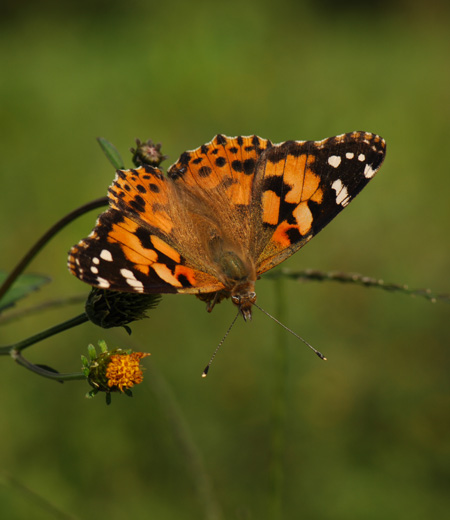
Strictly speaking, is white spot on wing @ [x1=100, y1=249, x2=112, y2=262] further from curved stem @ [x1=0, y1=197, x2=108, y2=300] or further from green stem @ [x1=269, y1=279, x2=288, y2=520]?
green stem @ [x1=269, y1=279, x2=288, y2=520]

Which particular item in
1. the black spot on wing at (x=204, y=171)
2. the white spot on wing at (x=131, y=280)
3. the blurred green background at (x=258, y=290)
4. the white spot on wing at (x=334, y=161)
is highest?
the black spot on wing at (x=204, y=171)

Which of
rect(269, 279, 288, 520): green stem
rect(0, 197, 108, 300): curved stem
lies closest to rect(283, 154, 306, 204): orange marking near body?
Answer: rect(269, 279, 288, 520): green stem

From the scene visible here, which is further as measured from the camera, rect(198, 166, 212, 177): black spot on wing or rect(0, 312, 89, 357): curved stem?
rect(198, 166, 212, 177): black spot on wing

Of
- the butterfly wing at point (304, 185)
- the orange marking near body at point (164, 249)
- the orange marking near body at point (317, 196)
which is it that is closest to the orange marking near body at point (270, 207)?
the butterfly wing at point (304, 185)

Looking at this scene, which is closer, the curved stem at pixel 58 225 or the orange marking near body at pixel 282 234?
the curved stem at pixel 58 225

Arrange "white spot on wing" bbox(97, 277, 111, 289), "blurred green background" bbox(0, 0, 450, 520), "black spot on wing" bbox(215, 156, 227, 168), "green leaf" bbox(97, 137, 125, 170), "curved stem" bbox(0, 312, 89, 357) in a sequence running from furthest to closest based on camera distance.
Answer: "blurred green background" bbox(0, 0, 450, 520) < "black spot on wing" bbox(215, 156, 227, 168) < "green leaf" bbox(97, 137, 125, 170) < "curved stem" bbox(0, 312, 89, 357) < "white spot on wing" bbox(97, 277, 111, 289)

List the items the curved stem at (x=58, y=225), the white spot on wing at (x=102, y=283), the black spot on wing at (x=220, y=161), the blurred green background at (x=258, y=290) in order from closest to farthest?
the white spot on wing at (x=102, y=283) < the curved stem at (x=58, y=225) < the black spot on wing at (x=220, y=161) < the blurred green background at (x=258, y=290)

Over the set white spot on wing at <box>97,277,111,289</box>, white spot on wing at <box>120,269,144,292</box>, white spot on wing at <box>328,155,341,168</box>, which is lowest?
white spot on wing at <box>120,269,144,292</box>

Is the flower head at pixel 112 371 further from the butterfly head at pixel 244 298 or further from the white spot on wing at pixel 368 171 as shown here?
the white spot on wing at pixel 368 171

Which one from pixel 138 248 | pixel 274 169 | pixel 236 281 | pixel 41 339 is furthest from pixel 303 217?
pixel 41 339
